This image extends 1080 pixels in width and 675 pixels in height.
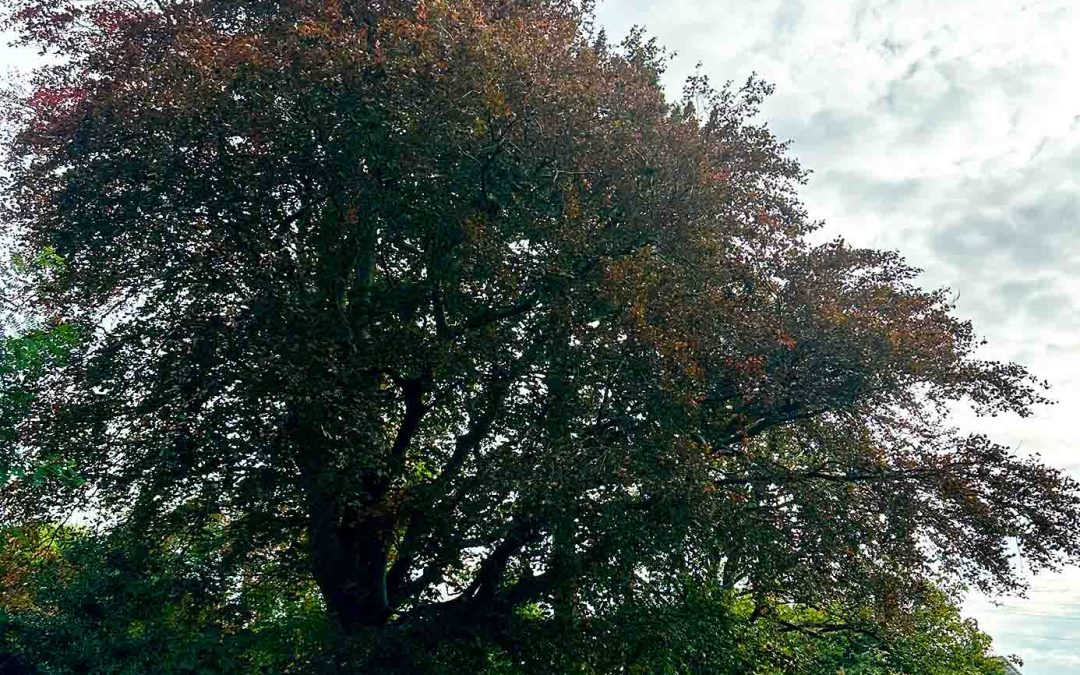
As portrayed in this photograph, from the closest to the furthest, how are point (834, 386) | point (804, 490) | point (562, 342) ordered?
point (562, 342) → point (804, 490) → point (834, 386)

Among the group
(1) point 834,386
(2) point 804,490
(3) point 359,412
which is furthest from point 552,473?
(1) point 834,386

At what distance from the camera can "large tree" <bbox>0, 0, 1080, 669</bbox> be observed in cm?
1073

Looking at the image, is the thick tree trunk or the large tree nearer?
the large tree

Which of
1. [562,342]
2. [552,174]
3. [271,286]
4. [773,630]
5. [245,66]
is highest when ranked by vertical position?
[245,66]

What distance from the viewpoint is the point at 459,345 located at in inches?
446

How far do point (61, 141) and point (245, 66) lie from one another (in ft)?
12.4

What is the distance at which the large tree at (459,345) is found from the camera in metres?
10.7

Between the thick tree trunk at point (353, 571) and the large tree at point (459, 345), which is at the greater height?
the large tree at point (459, 345)

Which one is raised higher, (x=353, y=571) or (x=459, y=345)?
(x=459, y=345)

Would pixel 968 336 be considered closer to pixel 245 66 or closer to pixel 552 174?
pixel 552 174

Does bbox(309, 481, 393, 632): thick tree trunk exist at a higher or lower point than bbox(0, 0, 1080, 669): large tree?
lower

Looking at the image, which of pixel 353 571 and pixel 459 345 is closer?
pixel 459 345

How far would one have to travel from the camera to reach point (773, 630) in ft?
48.9

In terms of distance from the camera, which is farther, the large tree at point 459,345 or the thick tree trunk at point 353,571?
the thick tree trunk at point 353,571
